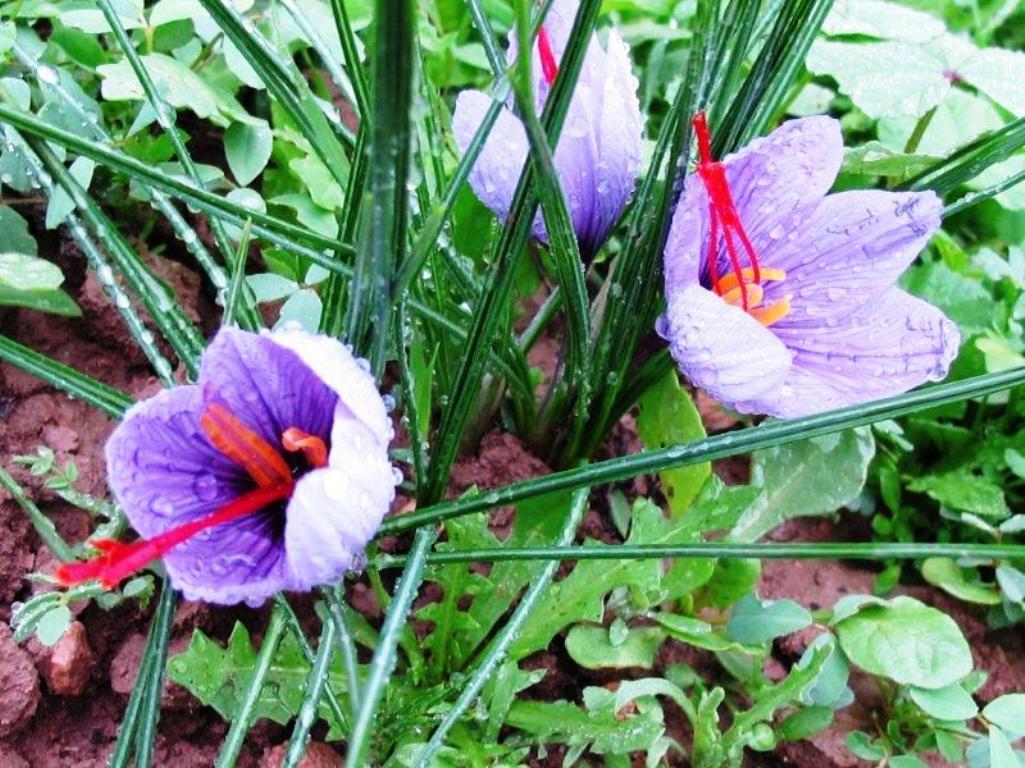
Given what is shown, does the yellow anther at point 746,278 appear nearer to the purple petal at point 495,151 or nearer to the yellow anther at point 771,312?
the yellow anther at point 771,312

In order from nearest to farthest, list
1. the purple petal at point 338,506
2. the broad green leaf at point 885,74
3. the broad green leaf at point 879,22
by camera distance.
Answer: the purple petal at point 338,506 → the broad green leaf at point 885,74 → the broad green leaf at point 879,22

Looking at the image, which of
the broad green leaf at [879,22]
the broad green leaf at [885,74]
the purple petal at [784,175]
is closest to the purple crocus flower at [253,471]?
the purple petal at [784,175]

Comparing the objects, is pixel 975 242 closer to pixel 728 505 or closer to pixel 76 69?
pixel 728 505

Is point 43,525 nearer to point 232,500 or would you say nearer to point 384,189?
point 232,500

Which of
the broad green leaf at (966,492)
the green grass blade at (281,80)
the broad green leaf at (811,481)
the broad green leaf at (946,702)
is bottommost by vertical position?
the broad green leaf at (946,702)

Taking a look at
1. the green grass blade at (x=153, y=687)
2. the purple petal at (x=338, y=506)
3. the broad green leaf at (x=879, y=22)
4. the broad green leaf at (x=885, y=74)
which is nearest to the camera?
the purple petal at (x=338, y=506)

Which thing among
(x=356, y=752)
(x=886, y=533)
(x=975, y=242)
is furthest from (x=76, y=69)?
(x=975, y=242)
